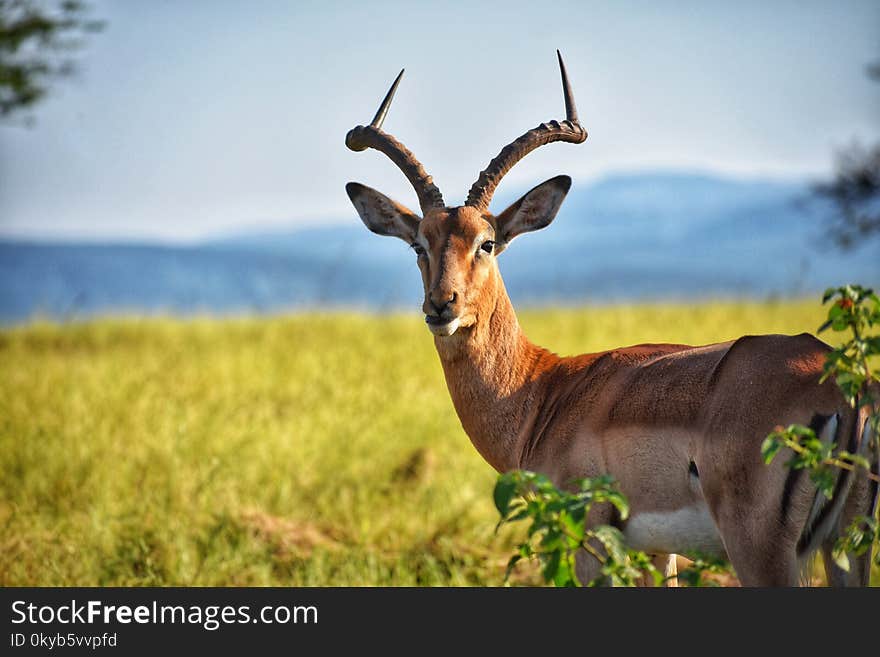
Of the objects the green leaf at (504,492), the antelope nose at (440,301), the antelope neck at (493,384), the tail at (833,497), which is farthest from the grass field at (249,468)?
the green leaf at (504,492)

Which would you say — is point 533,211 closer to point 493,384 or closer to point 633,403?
point 493,384

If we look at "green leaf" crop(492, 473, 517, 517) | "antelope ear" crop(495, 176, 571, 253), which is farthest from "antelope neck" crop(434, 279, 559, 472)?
"green leaf" crop(492, 473, 517, 517)

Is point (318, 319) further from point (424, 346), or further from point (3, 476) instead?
point (3, 476)

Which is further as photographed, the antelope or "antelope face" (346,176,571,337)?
"antelope face" (346,176,571,337)

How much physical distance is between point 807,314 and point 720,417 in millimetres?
11730

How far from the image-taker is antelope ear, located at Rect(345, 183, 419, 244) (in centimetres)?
568

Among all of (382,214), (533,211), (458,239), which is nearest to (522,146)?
(533,211)

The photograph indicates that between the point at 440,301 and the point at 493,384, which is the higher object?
the point at 440,301

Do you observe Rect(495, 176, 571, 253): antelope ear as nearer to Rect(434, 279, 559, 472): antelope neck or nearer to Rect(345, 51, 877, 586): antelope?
Rect(345, 51, 877, 586): antelope

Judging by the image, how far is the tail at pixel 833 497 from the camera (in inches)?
148

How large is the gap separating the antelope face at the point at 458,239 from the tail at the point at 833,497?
1.80 metres

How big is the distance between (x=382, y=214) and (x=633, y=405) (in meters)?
2.06

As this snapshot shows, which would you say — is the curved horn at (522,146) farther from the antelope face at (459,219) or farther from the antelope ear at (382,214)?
the antelope ear at (382,214)

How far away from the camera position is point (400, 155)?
5.66 meters
